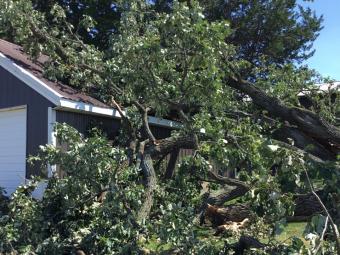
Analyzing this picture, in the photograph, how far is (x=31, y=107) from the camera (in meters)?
11.0

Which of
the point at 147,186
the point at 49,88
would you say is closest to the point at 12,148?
the point at 49,88

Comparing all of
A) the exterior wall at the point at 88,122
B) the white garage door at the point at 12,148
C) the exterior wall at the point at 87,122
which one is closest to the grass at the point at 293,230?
the exterior wall at the point at 87,122

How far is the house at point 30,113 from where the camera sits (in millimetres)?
10641

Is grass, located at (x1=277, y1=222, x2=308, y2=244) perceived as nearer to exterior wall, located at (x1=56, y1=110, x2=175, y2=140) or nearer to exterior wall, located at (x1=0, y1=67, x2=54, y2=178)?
exterior wall, located at (x1=56, y1=110, x2=175, y2=140)

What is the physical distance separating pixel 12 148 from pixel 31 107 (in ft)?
4.03

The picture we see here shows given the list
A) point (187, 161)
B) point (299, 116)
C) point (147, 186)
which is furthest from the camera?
point (299, 116)

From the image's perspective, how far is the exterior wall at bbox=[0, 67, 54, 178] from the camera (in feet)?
35.1

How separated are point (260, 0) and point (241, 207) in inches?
458

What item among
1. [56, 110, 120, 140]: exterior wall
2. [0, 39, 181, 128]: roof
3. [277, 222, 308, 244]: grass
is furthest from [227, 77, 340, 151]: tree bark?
[56, 110, 120, 140]: exterior wall

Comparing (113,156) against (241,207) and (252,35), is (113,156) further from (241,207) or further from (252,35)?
(252,35)

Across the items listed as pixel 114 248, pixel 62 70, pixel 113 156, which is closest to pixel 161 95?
pixel 113 156

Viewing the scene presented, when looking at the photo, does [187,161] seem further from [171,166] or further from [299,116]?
[171,166]

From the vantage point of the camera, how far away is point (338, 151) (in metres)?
7.67

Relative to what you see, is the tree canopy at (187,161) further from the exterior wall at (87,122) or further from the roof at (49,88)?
the exterior wall at (87,122)
